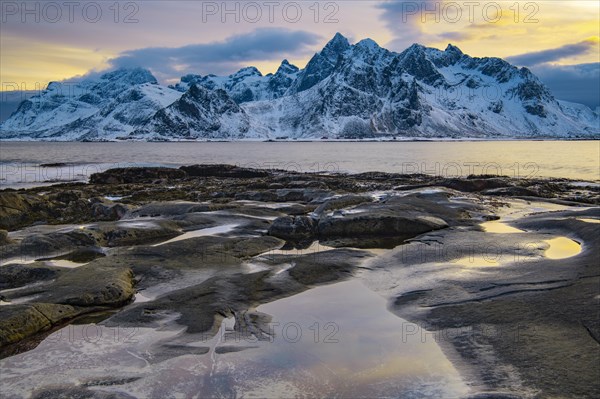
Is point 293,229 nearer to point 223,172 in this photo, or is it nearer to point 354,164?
point 223,172

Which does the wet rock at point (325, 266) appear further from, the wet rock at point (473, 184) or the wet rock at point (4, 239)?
the wet rock at point (473, 184)

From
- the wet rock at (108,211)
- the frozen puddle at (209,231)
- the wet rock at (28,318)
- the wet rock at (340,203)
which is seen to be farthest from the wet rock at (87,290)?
the wet rock at (108,211)

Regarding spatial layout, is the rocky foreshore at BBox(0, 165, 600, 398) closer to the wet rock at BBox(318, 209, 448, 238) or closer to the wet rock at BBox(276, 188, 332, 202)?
the wet rock at BBox(318, 209, 448, 238)

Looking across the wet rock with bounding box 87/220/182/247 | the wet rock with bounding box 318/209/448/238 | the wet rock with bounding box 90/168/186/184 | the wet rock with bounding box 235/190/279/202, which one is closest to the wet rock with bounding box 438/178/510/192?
the wet rock with bounding box 235/190/279/202

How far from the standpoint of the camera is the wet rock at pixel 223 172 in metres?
55.8

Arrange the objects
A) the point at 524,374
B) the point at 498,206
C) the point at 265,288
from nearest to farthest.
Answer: the point at 524,374 < the point at 265,288 < the point at 498,206

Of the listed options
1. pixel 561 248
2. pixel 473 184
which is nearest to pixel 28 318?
pixel 561 248

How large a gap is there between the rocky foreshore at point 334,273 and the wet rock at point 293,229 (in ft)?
0.20

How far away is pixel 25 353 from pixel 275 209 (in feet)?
57.0

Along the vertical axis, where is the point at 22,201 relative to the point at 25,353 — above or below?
above

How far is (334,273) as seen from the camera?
1461 centimetres

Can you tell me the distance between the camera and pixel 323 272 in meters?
14.6

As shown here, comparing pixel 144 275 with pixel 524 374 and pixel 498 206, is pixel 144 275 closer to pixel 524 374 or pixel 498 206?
pixel 524 374

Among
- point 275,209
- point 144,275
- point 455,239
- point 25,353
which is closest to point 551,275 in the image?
point 455,239
